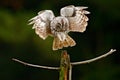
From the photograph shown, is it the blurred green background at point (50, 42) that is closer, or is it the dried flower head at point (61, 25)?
the dried flower head at point (61, 25)

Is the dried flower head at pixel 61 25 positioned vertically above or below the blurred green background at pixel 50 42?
above

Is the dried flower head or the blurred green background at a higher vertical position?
the dried flower head

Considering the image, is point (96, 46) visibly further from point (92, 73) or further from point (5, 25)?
point (5, 25)

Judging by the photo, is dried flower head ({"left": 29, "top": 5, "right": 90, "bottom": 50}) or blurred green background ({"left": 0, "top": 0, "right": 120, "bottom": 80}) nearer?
dried flower head ({"left": 29, "top": 5, "right": 90, "bottom": 50})

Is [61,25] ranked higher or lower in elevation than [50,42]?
higher

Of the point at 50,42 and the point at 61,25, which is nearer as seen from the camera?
the point at 61,25
